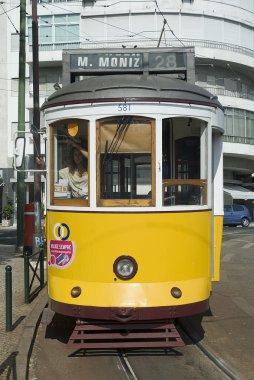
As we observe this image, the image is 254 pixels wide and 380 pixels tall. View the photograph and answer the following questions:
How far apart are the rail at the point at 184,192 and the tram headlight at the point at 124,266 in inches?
28.0

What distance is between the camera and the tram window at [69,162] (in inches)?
223

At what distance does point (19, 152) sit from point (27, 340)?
230cm

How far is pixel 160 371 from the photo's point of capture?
541 cm

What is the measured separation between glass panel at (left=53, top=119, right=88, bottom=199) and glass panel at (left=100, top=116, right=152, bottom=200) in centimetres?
24

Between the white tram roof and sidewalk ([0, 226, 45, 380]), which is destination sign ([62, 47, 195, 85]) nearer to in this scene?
the white tram roof

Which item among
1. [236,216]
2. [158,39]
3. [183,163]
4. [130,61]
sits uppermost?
[158,39]

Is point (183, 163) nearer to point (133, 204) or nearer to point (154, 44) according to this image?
point (133, 204)

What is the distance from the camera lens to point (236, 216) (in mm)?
33031

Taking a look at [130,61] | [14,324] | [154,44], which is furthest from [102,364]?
[154,44]

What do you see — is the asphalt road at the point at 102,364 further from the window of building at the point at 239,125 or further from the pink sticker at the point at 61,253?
the window of building at the point at 239,125

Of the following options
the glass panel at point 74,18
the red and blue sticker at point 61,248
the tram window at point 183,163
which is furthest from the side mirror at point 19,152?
the glass panel at point 74,18

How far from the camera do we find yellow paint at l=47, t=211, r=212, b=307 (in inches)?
211

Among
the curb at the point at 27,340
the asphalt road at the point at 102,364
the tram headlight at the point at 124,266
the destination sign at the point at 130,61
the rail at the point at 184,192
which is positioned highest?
the destination sign at the point at 130,61

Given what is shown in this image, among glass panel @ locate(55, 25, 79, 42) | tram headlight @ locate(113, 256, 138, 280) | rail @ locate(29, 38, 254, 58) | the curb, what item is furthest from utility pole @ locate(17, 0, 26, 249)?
glass panel @ locate(55, 25, 79, 42)
